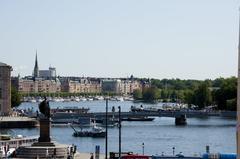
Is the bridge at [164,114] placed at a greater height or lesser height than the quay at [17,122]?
greater

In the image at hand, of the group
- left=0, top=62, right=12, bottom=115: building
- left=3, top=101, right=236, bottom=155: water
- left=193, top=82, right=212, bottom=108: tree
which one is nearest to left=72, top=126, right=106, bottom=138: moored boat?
left=3, top=101, right=236, bottom=155: water

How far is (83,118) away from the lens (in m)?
105

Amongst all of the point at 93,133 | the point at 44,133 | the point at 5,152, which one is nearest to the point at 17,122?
the point at 93,133

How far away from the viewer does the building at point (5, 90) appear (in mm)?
113125

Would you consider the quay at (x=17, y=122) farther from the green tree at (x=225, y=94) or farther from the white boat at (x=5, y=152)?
the white boat at (x=5, y=152)

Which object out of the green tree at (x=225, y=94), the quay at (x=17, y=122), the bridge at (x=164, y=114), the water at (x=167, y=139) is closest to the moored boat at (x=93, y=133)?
the water at (x=167, y=139)

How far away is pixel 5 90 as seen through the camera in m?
114

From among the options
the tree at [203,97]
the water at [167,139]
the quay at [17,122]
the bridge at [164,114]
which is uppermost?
the tree at [203,97]

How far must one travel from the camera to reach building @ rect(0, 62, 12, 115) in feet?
371

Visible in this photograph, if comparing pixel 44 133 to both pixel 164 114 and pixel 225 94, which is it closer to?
pixel 164 114

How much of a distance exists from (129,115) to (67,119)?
8133 millimetres

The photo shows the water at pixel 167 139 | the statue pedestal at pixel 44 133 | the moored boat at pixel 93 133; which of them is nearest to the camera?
the statue pedestal at pixel 44 133

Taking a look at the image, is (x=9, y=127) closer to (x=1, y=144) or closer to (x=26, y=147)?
(x=1, y=144)

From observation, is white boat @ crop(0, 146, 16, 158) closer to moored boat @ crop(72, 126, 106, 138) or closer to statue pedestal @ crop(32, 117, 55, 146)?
statue pedestal @ crop(32, 117, 55, 146)
